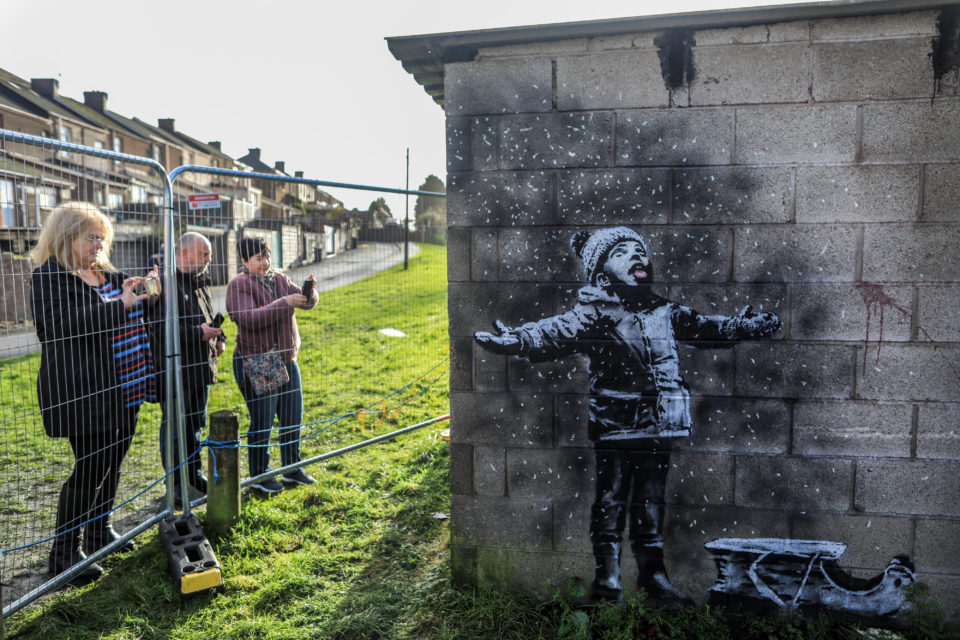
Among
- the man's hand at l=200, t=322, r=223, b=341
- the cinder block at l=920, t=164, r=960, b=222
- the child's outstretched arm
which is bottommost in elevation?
the man's hand at l=200, t=322, r=223, b=341

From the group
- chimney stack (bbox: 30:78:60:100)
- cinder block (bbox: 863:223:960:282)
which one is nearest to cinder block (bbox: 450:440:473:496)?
cinder block (bbox: 863:223:960:282)

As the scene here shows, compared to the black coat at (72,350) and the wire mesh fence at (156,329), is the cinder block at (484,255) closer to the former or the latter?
the wire mesh fence at (156,329)

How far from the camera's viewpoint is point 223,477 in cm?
397

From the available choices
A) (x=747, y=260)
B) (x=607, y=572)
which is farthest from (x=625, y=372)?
(x=607, y=572)

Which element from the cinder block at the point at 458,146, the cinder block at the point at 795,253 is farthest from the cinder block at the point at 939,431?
the cinder block at the point at 458,146

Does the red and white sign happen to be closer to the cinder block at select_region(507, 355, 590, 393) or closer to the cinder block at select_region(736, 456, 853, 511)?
the cinder block at select_region(507, 355, 590, 393)

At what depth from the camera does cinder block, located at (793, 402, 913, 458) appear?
9.37 feet

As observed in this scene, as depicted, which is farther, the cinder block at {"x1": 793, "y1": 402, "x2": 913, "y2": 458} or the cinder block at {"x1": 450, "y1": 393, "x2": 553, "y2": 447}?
the cinder block at {"x1": 450, "y1": 393, "x2": 553, "y2": 447}

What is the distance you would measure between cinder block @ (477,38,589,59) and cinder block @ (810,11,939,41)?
3.34 ft

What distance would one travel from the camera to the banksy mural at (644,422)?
117 inches

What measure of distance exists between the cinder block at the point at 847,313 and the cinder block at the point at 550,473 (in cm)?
116

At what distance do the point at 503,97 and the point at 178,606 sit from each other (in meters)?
3.10

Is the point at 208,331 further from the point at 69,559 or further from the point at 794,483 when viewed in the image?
the point at 794,483

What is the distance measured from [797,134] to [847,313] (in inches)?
33.2
